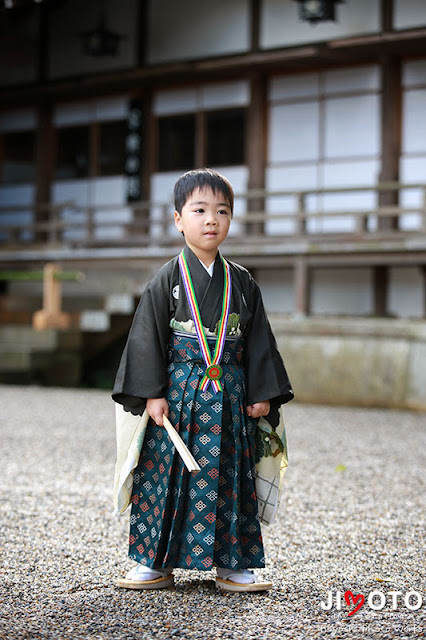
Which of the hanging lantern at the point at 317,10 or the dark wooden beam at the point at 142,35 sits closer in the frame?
the hanging lantern at the point at 317,10

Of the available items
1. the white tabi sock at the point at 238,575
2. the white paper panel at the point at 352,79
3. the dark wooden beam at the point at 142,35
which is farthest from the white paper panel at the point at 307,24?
the white tabi sock at the point at 238,575

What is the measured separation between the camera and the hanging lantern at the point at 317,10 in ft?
34.9

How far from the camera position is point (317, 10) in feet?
35.0

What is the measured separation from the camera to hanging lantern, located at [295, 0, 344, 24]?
34.9ft

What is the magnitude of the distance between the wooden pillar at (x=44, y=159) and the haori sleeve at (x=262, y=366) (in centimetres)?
1099

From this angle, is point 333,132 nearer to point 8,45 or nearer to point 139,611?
point 8,45

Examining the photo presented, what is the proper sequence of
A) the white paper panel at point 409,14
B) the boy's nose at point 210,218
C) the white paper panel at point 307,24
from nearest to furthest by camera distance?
the boy's nose at point 210,218 < the white paper panel at point 409,14 < the white paper panel at point 307,24

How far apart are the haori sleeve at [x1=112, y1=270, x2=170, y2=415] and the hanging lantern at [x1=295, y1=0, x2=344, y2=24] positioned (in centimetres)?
886

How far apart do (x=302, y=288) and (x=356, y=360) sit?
1.41m

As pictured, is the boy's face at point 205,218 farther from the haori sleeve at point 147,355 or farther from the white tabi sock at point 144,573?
the white tabi sock at point 144,573

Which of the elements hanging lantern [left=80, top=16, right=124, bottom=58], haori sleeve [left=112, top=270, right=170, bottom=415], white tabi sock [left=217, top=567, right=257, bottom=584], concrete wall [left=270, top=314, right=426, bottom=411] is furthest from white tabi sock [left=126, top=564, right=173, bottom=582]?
hanging lantern [left=80, top=16, right=124, bottom=58]

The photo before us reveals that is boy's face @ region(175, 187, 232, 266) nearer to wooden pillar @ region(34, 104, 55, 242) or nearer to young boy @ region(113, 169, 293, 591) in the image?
young boy @ region(113, 169, 293, 591)

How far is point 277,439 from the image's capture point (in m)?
2.99

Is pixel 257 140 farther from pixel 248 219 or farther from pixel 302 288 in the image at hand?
pixel 302 288
